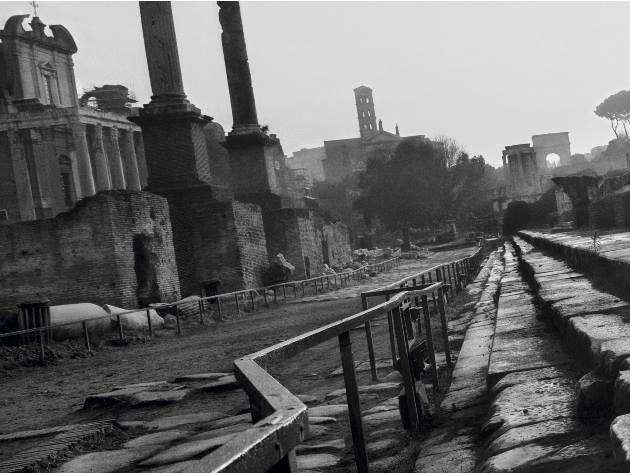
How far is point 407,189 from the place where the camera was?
171 ft

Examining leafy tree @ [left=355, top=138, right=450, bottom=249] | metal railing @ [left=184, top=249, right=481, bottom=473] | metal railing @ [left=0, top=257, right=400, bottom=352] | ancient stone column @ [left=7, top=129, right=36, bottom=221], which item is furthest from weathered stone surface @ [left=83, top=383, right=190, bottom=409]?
leafy tree @ [left=355, top=138, right=450, bottom=249]

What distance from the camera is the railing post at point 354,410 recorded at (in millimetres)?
3162

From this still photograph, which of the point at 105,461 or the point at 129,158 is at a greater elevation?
the point at 129,158

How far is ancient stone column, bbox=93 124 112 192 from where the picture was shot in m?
49.9

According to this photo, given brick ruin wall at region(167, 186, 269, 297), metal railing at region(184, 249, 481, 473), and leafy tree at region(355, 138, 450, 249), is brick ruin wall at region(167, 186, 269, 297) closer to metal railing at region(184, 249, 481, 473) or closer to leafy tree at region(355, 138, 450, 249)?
metal railing at region(184, 249, 481, 473)

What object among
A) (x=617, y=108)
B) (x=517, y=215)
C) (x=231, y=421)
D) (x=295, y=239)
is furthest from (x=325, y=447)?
(x=617, y=108)

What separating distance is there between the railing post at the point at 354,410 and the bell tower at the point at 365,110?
4489 inches

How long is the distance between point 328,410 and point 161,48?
15245mm

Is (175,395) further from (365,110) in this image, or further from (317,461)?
(365,110)

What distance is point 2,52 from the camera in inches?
1863

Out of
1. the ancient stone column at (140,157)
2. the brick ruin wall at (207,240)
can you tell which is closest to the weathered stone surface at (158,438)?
the brick ruin wall at (207,240)

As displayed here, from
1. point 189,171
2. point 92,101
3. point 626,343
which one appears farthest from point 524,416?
point 92,101

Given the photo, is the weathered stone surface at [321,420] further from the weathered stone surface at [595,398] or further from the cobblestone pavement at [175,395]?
the weathered stone surface at [595,398]

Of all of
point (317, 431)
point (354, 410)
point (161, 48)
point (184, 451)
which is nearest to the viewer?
point (354, 410)
